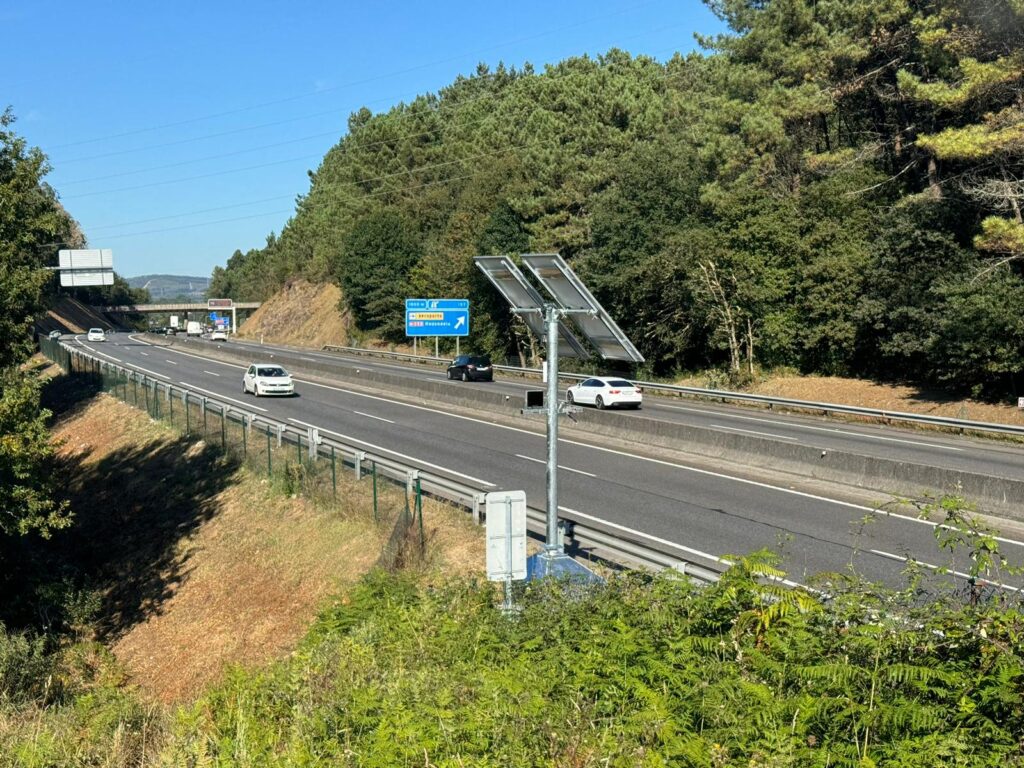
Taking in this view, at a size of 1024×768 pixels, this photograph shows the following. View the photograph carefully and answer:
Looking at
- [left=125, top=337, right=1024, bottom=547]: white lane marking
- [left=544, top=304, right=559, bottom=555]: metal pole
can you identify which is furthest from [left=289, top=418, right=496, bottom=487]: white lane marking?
[left=544, top=304, right=559, bottom=555]: metal pole

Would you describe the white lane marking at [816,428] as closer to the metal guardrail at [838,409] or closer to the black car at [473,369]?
the metal guardrail at [838,409]

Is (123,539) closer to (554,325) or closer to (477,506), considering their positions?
(477,506)

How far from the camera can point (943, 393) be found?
37.9 meters

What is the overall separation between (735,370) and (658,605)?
38166mm

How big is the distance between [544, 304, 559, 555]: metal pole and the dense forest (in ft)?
85.7

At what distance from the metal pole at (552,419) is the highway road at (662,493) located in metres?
2.98

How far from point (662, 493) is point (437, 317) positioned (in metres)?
45.9

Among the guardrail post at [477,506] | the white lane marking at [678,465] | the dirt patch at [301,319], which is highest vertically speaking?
the dirt patch at [301,319]

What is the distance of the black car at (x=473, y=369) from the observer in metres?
51.0

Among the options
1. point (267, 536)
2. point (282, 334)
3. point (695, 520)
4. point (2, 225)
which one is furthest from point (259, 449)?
point (282, 334)

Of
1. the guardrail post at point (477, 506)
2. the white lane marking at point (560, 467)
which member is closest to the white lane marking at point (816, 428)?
the white lane marking at point (560, 467)

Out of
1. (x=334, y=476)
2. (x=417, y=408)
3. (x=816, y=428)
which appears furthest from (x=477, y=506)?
(x=417, y=408)

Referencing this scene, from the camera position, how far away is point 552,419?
12062 millimetres

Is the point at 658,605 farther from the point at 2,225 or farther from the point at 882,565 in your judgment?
the point at 2,225
